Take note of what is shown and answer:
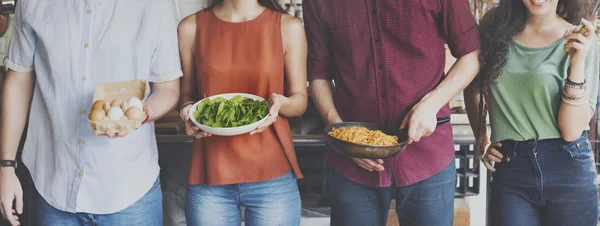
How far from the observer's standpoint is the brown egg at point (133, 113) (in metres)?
1.42

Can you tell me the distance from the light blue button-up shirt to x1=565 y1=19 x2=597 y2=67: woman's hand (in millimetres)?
1245

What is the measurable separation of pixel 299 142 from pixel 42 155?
131 centimetres

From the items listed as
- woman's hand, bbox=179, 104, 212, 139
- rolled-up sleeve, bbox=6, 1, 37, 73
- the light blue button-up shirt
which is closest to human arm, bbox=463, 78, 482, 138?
woman's hand, bbox=179, 104, 212, 139

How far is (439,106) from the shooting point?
166 centimetres

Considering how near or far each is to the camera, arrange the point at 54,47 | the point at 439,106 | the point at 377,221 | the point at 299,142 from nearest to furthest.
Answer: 1. the point at 54,47
2. the point at 439,106
3. the point at 377,221
4. the point at 299,142

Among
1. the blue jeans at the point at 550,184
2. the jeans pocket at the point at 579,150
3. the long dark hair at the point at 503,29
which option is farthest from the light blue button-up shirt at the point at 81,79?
the jeans pocket at the point at 579,150

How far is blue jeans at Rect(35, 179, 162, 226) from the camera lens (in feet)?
5.08

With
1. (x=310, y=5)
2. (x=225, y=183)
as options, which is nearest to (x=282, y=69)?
(x=310, y=5)

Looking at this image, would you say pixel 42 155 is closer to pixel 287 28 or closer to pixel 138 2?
pixel 138 2

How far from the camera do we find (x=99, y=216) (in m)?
1.55

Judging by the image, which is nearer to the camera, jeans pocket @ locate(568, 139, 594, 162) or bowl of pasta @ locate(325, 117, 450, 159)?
bowl of pasta @ locate(325, 117, 450, 159)

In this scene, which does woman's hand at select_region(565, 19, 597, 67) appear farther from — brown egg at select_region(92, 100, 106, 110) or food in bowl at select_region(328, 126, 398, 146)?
brown egg at select_region(92, 100, 106, 110)

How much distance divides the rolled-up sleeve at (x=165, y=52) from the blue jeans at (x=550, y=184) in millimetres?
1148

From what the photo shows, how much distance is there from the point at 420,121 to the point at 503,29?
1.54 ft
